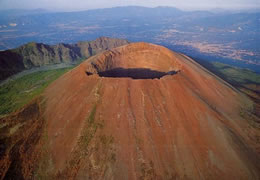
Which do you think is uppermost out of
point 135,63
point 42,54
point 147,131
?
point 135,63

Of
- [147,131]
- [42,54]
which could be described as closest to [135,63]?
[147,131]

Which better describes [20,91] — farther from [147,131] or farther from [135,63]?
[147,131]

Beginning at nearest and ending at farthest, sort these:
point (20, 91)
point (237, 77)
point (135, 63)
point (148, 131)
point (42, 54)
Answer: point (148, 131) → point (135, 63) → point (20, 91) → point (237, 77) → point (42, 54)

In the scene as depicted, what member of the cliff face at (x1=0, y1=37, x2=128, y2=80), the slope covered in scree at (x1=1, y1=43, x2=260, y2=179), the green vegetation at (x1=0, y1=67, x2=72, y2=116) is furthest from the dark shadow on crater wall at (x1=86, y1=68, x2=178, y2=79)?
the cliff face at (x1=0, y1=37, x2=128, y2=80)

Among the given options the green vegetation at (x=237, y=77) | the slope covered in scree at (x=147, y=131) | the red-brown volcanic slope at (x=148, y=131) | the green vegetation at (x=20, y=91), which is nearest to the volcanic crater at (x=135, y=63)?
the slope covered in scree at (x=147, y=131)

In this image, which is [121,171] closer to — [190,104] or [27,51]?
[190,104]

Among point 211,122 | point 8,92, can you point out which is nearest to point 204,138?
point 211,122

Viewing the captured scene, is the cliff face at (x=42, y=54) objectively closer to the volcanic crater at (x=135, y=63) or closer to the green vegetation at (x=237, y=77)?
the volcanic crater at (x=135, y=63)
